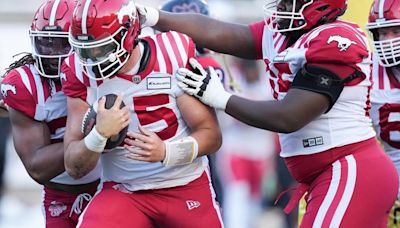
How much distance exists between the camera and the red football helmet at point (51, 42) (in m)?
4.22

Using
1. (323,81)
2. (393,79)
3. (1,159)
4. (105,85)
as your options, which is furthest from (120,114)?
(1,159)

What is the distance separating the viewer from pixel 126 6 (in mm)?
3963

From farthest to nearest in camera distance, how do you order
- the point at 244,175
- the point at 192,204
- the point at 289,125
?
the point at 244,175
the point at 192,204
the point at 289,125

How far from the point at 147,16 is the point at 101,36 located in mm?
584

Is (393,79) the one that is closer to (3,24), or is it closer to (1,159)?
(1,159)

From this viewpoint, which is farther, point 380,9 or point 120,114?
point 380,9

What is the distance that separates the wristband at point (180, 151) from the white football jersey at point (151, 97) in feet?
0.36

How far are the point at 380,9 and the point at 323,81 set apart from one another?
858 mm

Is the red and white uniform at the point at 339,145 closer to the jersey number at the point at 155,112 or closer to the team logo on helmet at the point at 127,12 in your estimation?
the jersey number at the point at 155,112

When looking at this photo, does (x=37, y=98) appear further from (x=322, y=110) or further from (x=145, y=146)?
(x=322, y=110)

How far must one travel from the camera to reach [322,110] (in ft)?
12.7

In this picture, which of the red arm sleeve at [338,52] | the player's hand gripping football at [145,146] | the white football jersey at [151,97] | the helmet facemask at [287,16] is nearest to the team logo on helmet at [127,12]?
the white football jersey at [151,97]

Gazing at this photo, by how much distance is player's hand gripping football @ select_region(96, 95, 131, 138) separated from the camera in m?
3.78

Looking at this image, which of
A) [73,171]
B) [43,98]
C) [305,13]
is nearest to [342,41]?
[305,13]
